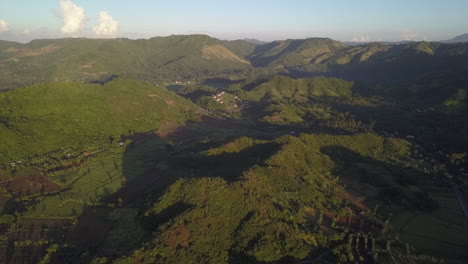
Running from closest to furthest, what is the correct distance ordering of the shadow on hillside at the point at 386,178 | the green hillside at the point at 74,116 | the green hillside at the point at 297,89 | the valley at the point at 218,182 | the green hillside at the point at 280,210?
the green hillside at the point at 280,210 → the valley at the point at 218,182 → the shadow on hillside at the point at 386,178 → the green hillside at the point at 74,116 → the green hillside at the point at 297,89

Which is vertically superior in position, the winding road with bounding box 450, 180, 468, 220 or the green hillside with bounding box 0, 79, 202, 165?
the green hillside with bounding box 0, 79, 202, 165

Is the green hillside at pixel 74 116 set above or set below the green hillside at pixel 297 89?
above

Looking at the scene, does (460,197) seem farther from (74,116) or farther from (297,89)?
(297,89)

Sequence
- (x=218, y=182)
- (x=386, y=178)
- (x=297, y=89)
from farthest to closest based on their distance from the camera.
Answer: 1. (x=297, y=89)
2. (x=386, y=178)
3. (x=218, y=182)

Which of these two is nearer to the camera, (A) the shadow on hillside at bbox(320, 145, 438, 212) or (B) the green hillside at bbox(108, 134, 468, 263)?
(B) the green hillside at bbox(108, 134, 468, 263)

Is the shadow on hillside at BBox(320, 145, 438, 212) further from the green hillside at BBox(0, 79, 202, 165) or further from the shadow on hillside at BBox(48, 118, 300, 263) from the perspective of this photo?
the green hillside at BBox(0, 79, 202, 165)

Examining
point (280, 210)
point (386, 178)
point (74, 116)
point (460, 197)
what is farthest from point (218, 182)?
point (74, 116)

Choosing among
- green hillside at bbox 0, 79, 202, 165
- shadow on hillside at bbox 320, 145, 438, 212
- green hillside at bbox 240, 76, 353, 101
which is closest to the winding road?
shadow on hillside at bbox 320, 145, 438, 212

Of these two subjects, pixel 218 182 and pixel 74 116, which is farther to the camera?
pixel 74 116

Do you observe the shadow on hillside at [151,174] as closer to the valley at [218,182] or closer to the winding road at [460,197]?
the valley at [218,182]

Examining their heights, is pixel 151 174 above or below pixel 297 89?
below

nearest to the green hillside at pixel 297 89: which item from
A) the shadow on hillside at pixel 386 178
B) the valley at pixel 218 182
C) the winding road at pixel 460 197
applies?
the valley at pixel 218 182
